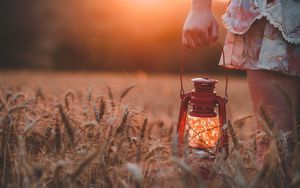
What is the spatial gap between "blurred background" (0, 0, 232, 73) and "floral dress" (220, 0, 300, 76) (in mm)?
11804

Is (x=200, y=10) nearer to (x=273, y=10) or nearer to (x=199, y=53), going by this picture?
(x=273, y=10)

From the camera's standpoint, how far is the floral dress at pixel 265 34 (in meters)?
2.15

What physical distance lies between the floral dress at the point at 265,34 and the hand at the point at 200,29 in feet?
0.49

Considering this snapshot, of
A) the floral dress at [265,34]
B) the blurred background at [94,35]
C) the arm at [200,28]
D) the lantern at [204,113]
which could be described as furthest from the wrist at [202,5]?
the blurred background at [94,35]

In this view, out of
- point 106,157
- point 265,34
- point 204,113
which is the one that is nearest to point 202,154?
point 204,113

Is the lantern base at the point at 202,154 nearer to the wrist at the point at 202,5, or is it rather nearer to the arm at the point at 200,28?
the arm at the point at 200,28

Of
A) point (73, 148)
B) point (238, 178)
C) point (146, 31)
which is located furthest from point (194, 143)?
point (146, 31)

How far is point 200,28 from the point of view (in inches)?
83.8

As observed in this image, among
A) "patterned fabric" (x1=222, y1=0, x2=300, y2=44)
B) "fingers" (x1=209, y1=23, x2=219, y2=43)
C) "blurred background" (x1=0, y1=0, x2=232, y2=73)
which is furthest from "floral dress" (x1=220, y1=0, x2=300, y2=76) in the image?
"blurred background" (x1=0, y1=0, x2=232, y2=73)

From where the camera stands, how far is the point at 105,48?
1448 cm

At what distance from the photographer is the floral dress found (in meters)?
2.15

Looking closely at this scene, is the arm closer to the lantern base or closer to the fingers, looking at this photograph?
the fingers

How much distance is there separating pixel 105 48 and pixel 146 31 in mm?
1075

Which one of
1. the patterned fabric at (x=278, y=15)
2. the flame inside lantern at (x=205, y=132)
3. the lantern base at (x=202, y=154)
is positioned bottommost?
the lantern base at (x=202, y=154)
